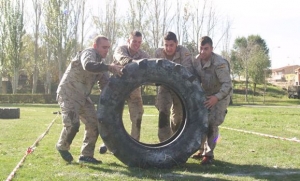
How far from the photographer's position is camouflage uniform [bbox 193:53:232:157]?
6594mm

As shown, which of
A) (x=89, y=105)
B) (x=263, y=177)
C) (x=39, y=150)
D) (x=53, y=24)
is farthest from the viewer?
(x=53, y=24)

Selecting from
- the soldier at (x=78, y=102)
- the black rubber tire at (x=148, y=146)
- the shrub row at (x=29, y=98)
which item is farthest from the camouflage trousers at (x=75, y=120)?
the shrub row at (x=29, y=98)

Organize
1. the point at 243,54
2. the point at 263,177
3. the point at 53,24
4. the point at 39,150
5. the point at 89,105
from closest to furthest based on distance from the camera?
the point at 263,177, the point at 89,105, the point at 39,150, the point at 53,24, the point at 243,54

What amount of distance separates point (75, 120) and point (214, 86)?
2331 mm

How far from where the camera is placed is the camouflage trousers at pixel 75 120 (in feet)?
20.9

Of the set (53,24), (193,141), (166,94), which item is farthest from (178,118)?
(53,24)

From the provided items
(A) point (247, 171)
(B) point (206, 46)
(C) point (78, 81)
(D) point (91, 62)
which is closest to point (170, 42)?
(B) point (206, 46)

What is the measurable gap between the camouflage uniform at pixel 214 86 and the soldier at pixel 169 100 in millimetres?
242

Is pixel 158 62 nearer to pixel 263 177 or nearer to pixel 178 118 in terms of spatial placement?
pixel 178 118

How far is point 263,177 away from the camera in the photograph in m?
5.46

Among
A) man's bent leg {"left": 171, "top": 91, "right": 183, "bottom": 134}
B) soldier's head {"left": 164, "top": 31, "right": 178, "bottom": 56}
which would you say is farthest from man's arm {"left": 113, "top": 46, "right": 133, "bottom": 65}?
man's bent leg {"left": 171, "top": 91, "right": 183, "bottom": 134}

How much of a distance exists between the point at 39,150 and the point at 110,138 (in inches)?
91.5

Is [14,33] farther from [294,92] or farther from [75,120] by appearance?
[75,120]

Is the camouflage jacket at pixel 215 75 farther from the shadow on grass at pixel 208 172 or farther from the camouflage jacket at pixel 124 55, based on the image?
the shadow on grass at pixel 208 172
